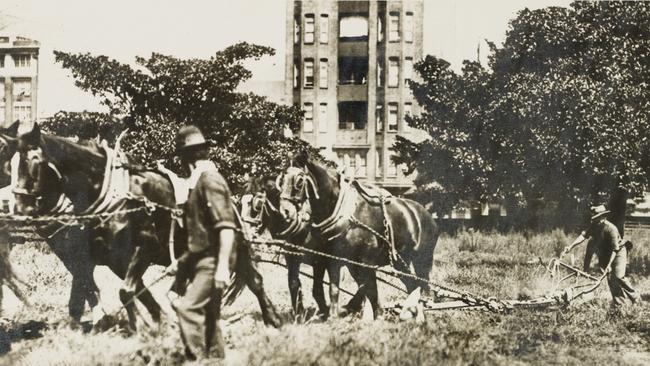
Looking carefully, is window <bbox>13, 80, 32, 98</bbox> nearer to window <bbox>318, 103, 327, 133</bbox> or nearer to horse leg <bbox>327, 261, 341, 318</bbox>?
window <bbox>318, 103, 327, 133</bbox>

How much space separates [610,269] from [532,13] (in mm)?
14217

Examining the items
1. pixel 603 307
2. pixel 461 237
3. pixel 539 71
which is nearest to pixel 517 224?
pixel 461 237

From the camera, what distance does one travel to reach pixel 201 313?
5375mm

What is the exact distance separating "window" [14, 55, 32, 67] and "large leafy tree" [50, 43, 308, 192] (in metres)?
30.0

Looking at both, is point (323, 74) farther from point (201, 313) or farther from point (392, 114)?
point (201, 313)

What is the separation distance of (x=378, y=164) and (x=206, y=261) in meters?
37.5

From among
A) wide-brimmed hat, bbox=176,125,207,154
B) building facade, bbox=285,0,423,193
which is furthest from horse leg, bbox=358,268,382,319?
building facade, bbox=285,0,423,193

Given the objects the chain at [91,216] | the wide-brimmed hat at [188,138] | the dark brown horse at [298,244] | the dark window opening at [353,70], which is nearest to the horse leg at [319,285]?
the dark brown horse at [298,244]

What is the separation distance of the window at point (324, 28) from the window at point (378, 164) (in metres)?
7.38

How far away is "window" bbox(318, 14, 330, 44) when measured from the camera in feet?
132

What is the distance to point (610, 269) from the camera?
10.4 m

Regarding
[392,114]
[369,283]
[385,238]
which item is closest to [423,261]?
[385,238]

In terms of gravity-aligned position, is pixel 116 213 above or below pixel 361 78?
below

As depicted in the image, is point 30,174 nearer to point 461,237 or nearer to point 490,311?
point 490,311
